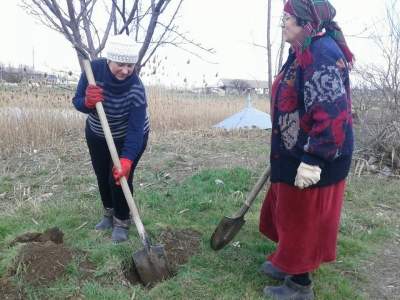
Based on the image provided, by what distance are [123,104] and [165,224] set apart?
Answer: 1176mm

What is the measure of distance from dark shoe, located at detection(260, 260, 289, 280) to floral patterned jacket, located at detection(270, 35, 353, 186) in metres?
0.83

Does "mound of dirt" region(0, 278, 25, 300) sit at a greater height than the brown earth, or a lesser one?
lesser

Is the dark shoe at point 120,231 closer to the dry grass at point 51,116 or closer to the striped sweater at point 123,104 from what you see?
the striped sweater at point 123,104

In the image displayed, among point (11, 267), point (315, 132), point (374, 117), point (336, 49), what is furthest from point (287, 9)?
point (374, 117)

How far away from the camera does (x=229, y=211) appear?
433 centimetres

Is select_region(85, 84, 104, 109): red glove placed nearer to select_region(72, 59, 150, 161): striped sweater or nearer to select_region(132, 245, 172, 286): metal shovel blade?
select_region(72, 59, 150, 161): striped sweater

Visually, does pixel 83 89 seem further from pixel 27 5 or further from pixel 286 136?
pixel 27 5

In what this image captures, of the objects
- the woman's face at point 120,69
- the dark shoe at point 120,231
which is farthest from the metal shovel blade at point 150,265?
the woman's face at point 120,69

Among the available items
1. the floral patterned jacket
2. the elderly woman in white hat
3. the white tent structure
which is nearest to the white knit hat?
the elderly woman in white hat

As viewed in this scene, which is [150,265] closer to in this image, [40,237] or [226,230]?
[226,230]

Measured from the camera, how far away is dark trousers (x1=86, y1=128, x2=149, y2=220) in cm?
348

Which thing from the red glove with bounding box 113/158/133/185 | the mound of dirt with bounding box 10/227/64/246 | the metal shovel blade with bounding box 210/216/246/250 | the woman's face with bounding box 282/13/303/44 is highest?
the woman's face with bounding box 282/13/303/44

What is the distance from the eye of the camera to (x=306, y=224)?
2527 millimetres

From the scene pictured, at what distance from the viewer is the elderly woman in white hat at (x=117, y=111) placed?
3.09m
